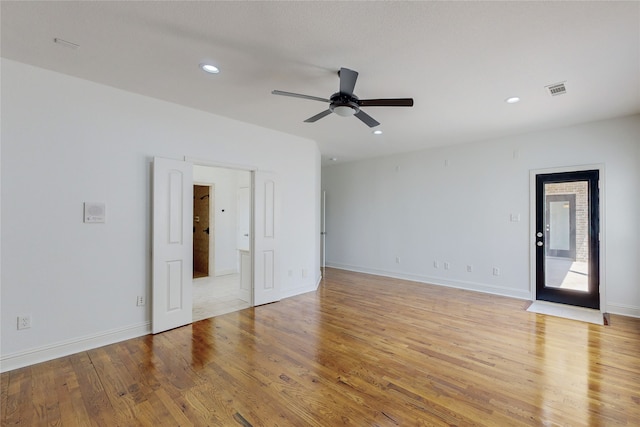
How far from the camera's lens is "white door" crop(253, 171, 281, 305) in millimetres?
4473

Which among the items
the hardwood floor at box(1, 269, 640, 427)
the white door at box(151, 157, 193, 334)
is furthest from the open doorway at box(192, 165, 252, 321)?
the hardwood floor at box(1, 269, 640, 427)

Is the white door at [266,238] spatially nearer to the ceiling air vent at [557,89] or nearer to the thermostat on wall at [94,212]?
the thermostat on wall at [94,212]

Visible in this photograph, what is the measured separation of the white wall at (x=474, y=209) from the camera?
4070 mm

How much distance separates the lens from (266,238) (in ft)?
15.1

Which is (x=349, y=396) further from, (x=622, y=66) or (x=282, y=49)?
(x=622, y=66)

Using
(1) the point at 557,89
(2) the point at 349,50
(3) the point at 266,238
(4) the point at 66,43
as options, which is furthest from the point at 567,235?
(4) the point at 66,43

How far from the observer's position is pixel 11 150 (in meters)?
2.63

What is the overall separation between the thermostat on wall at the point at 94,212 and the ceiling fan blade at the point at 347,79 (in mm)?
2785

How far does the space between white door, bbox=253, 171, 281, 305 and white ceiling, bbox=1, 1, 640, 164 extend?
124 cm

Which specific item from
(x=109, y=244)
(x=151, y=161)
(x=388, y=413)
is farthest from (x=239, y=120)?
(x=388, y=413)

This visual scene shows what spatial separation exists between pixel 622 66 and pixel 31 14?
4862 millimetres

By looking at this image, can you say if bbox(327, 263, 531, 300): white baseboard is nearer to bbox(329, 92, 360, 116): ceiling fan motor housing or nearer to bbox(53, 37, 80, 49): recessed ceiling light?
bbox(329, 92, 360, 116): ceiling fan motor housing

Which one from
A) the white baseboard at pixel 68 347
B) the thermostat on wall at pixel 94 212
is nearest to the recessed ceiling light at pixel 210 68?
the thermostat on wall at pixel 94 212

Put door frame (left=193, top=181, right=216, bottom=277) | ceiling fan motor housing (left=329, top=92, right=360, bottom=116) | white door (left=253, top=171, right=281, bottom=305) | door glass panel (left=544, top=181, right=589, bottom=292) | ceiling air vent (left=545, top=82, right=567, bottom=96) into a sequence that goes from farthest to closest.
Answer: door frame (left=193, top=181, right=216, bottom=277)
white door (left=253, top=171, right=281, bottom=305)
door glass panel (left=544, top=181, right=589, bottom=292)
ceiling air vent (left=545, top=82, right=567, bottom=96)
ceiling fan motor housing (left=329, top=92, right=360, bottom=116)
